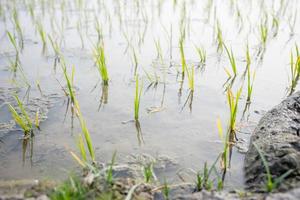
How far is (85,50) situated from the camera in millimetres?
3502

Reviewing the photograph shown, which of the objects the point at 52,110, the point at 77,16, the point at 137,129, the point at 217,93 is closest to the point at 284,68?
the point at 217,93

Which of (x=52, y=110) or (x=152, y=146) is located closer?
(x=152, y=146)

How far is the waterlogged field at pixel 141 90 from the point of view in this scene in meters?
1.91

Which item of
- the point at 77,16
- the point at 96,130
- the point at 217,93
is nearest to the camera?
the point at 96,130

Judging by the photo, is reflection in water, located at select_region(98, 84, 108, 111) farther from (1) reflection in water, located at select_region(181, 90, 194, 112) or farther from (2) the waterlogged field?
(1) reflection in water, located at select_region(181, 90, 194, 112)

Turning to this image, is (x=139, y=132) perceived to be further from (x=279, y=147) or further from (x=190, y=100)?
(x=279, y=147)

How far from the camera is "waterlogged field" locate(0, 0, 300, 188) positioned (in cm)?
191

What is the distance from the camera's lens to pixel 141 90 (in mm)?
2602

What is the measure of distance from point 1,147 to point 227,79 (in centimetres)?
172

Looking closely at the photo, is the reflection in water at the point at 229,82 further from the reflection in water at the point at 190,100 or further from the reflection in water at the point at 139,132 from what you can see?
the reflection in water at the point at 139,132

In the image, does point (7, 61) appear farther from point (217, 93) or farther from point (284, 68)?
point (284, 68)

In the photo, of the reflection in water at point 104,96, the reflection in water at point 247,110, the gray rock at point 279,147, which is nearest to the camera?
the gray rock at point 279,147

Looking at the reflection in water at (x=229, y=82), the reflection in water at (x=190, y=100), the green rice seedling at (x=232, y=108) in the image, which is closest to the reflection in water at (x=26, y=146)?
the reflection in water at (x=190, y=100)

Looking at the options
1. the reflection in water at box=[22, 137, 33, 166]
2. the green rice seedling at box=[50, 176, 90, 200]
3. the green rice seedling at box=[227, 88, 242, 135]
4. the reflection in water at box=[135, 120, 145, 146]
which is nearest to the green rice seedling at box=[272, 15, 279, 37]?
the green rice seedling at box=[227, 88, 242, 135]
